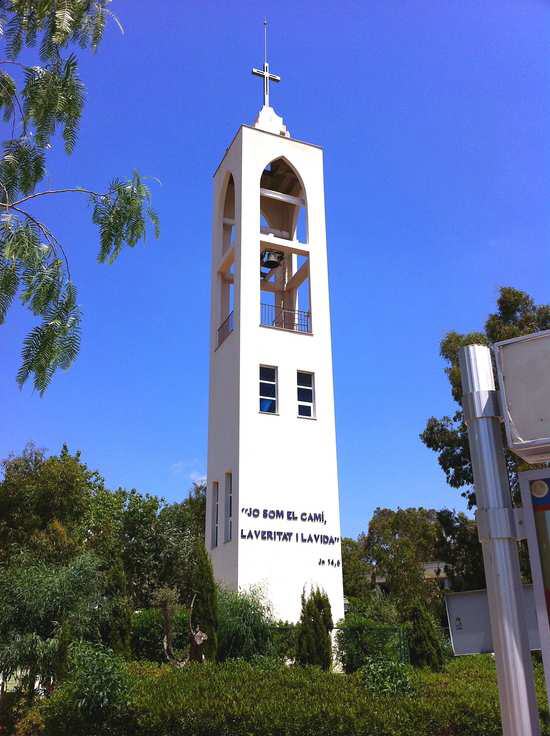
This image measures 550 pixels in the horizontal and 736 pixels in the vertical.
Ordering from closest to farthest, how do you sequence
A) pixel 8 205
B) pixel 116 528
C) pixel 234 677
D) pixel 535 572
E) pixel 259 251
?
pixel 535 572
pixel 8 205
pixel 234 677
pixel 259 251
pixel 116 528

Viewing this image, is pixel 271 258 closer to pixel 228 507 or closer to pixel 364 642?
pixel 228 507

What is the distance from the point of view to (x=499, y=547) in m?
3.79

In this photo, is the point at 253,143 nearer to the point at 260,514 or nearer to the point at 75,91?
the point at 260,514

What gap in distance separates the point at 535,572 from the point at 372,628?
49.5 feet

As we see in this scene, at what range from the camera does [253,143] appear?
80.0 ft

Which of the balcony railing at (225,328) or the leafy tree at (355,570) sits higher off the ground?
the balcony railing at (225,328)

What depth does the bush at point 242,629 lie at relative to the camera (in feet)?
54.4

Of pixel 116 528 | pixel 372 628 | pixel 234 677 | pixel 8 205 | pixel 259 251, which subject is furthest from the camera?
pixel 116 528

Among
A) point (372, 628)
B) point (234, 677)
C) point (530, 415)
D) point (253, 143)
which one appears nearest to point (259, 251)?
point (253, 143)

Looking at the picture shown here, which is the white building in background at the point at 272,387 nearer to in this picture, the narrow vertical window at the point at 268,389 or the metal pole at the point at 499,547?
the narrow vertical window at the point at 268,389

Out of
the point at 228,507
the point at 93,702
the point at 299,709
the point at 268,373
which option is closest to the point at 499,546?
the point at 299,709

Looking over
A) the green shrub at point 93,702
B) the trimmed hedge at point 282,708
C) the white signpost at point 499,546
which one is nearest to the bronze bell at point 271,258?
the trimmed hedge at point 282,708

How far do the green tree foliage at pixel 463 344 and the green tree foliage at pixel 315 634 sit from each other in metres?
10.5

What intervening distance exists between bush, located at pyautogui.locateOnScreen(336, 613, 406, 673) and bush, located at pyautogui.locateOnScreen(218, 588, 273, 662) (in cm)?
190
